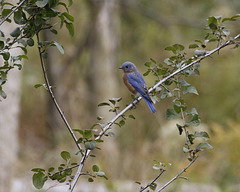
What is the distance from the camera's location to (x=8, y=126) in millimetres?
5688

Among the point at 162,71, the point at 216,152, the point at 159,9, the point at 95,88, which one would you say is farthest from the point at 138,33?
the point at 162,71

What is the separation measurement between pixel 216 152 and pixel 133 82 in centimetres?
388

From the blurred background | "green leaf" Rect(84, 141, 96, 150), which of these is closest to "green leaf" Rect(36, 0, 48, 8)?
"green leaf" Rect(84, 141, 96, 150)

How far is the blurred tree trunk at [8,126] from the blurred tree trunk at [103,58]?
4.30 metres

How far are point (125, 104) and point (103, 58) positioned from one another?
155 inches

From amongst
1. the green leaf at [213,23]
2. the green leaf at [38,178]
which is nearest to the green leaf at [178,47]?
the green leaf at [213,23]

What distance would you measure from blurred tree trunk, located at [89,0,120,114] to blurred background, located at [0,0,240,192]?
2cm

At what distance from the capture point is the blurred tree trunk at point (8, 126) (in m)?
5.46

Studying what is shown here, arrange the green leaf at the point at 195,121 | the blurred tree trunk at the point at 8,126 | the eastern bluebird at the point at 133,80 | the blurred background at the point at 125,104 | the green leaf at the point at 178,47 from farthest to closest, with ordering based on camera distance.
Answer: the blurred background at the point at 125,104, the blurred tree trunk at the point at 8,126, the eastern bluebird at the point at 133,80, the green leaf at the point at 178,47, the green leaf at the point at 195,121

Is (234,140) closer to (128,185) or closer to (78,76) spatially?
(128,185)

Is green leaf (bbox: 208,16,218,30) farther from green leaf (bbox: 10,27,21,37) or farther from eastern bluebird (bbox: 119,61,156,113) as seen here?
eastern bluebird (bbox: 119,61,156,113)

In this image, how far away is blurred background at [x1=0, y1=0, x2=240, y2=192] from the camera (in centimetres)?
671

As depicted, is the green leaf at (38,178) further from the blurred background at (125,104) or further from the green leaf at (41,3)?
the blurred background at (125,104)

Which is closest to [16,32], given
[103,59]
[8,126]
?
[8,126]
